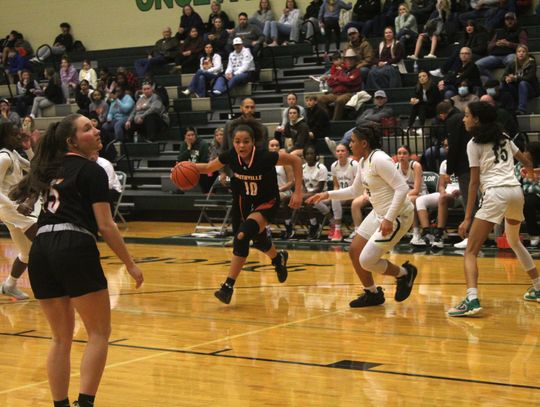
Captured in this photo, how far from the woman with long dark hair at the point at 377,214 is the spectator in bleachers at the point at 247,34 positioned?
11589mm

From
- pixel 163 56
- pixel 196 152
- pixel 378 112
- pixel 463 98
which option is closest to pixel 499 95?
pixel 463 98

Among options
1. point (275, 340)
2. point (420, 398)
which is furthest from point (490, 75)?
point (420, 398)

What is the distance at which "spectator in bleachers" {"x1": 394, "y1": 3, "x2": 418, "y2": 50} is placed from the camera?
1705cm

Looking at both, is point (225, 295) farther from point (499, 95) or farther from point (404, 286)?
point (499, 95)

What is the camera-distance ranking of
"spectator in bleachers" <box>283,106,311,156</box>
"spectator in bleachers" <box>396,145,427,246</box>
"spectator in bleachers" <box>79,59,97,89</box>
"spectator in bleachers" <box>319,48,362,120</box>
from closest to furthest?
"spectator in bleachers" <box>396,145,427,246</box> < "spectator in bleachers" <box>283,106,311,156</box> < "spectator in bleachers" <box>319,48,362,120</box> < "spectator in bleachers" <box>79,59,97,89</box>

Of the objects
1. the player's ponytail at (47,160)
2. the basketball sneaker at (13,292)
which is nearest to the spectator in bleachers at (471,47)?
the basketball sneaker at (13,292)

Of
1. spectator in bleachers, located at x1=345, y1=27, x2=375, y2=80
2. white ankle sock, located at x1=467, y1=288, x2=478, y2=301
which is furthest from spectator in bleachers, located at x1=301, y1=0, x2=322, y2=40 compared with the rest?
white ankle sock, located at x1=467, y1=288, x2=478, y2=301

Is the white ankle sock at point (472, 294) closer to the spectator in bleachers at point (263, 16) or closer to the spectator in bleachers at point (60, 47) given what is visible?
the spectator in bleachers at point (263, 16)

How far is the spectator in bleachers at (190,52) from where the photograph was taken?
20.1 meters

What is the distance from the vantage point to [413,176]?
1255 cm

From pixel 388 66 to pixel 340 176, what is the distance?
3788 mm

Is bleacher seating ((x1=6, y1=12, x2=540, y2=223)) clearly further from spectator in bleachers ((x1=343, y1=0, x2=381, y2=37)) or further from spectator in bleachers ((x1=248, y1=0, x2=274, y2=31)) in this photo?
spectator in bleachers ((x1=248, y1=0, x2=274, y2=31))

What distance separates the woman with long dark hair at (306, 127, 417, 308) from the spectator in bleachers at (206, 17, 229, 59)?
12.5 m

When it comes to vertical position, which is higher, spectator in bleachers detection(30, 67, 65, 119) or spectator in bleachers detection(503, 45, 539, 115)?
spectator in bleachers detection(503, 45, 539, 115)
